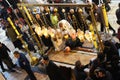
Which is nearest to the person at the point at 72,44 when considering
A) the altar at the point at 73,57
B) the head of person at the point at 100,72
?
the altar at the point at 73,57

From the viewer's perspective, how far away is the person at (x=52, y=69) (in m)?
8.70

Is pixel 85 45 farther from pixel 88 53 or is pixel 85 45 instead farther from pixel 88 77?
pixel 88 77

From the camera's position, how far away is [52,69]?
875 centimetres

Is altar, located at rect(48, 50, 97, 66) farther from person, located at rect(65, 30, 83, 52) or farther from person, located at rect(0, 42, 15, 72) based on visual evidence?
person, located at rect(0, 42, 15, 72)

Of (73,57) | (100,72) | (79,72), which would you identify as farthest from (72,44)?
(100,72)

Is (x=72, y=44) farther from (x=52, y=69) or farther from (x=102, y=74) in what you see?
(x=102, y=74)

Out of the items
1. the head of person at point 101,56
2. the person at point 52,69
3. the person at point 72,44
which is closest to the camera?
the head of person at point 101,56

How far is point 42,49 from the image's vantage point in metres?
11.3

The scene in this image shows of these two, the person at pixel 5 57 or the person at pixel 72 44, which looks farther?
the person at pixel 5 57

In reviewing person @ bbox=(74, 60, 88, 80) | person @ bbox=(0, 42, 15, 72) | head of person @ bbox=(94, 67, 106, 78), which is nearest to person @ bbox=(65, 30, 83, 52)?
person @ bbox=(74, 60, 88, 80)

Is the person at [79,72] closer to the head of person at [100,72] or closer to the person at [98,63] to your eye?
the person at [98,63]

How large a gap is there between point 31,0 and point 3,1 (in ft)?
6.39

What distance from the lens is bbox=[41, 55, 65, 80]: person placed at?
8.70 meters

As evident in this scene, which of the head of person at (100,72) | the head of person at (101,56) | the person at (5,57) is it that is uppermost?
the head of person at (101,56)
